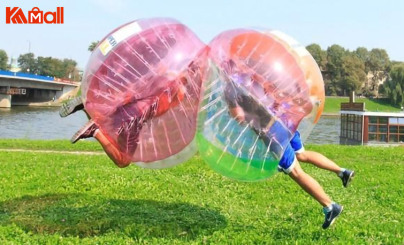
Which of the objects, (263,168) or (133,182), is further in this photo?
(133,182)

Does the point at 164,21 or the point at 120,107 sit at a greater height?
the point at 164,21

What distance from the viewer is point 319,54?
319ft

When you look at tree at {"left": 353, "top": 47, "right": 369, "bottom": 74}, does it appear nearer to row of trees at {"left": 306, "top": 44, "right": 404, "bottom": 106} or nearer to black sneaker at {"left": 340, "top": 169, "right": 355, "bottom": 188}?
row of trees at {"left": 306, "top": 44, "right": 404, "bottom": 106}

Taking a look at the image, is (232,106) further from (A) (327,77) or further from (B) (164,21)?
(A) (327,77)

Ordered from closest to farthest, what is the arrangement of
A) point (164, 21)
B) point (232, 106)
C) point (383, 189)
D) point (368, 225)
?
point (232, 106) < point (164, 21) < point (368, 225) < point (383, 189)

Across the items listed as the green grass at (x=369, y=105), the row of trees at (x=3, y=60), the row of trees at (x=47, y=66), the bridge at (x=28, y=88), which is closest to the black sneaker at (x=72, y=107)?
the bridge at (x=28, y=88)

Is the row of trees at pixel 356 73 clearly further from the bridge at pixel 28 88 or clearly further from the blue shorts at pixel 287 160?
the blue shorts at pixel 287 160

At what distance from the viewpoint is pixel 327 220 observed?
15.3ft

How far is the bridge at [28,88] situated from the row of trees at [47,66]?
40.1 meters

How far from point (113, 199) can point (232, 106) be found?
106 inches

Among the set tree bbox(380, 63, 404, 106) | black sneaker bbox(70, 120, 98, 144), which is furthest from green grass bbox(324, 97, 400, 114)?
black sneaker bbox(70, 120, 98, 144)

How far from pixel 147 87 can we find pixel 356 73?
3702 inches

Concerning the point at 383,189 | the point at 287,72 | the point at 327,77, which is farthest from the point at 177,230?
the point at 327,77

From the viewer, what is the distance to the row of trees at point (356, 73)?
7669cm
